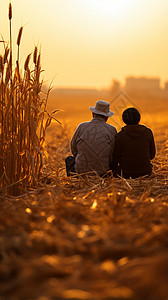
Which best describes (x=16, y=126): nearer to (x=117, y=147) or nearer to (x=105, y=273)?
(x=117, y=147)

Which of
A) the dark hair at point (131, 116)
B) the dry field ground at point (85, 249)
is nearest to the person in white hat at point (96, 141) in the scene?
the dark hair at point (131, 116)

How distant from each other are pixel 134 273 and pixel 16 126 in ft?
7.00

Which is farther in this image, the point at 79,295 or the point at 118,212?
the point at 118,212

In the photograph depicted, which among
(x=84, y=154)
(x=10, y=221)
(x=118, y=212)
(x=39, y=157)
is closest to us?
(x=10, y=221)

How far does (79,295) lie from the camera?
4.53 ft

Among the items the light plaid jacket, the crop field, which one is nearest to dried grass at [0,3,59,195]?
the crop field

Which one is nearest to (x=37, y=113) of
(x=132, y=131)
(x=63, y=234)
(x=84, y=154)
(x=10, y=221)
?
(x=84, y=154)

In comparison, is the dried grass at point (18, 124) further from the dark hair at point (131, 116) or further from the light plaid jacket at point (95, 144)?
the dark hair at point (131, 116)

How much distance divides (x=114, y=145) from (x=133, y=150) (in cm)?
23

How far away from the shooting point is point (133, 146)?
3.74 meters

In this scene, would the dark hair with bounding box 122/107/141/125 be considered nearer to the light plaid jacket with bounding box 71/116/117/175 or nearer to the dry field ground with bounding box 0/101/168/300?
the light plaid jacket with bounding box 71/116/117/175

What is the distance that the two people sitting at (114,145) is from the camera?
3.73 metres

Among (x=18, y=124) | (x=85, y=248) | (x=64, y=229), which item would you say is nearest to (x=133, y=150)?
(x=18, y=124)

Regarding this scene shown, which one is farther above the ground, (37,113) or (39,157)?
(37,113)
